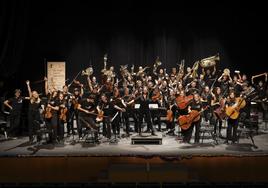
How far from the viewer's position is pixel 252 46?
17.0m

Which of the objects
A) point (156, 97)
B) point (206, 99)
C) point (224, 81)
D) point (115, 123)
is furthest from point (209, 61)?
point (115, 123)

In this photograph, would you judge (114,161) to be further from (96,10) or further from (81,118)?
(96,10)

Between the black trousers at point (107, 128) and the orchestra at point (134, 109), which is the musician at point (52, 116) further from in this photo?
the black trousers at point (107, 128)

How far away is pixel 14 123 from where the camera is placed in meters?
12.4

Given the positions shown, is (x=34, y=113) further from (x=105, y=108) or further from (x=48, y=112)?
(x=105, y=108)

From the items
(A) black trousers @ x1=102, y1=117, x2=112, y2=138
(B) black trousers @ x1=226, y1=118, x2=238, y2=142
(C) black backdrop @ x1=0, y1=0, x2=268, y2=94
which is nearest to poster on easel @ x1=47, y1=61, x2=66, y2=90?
A: (C) black backdrop @ x1=0, y1=0, x2=268, y2=94

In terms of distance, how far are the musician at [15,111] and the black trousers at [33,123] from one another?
76 cm

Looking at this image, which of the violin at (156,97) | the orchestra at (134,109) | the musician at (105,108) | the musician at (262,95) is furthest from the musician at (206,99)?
the musician at (105,108)

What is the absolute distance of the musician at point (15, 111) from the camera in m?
12.0

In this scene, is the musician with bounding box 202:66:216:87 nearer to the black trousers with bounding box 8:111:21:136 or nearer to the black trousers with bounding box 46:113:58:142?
the black trousers with bounding box 46:113:58:142

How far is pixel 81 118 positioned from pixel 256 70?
8974 mm

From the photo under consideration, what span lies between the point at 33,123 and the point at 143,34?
7.31m

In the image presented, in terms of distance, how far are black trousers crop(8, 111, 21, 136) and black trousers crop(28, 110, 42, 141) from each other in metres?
0.76

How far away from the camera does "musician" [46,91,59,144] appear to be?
11.1 meters
